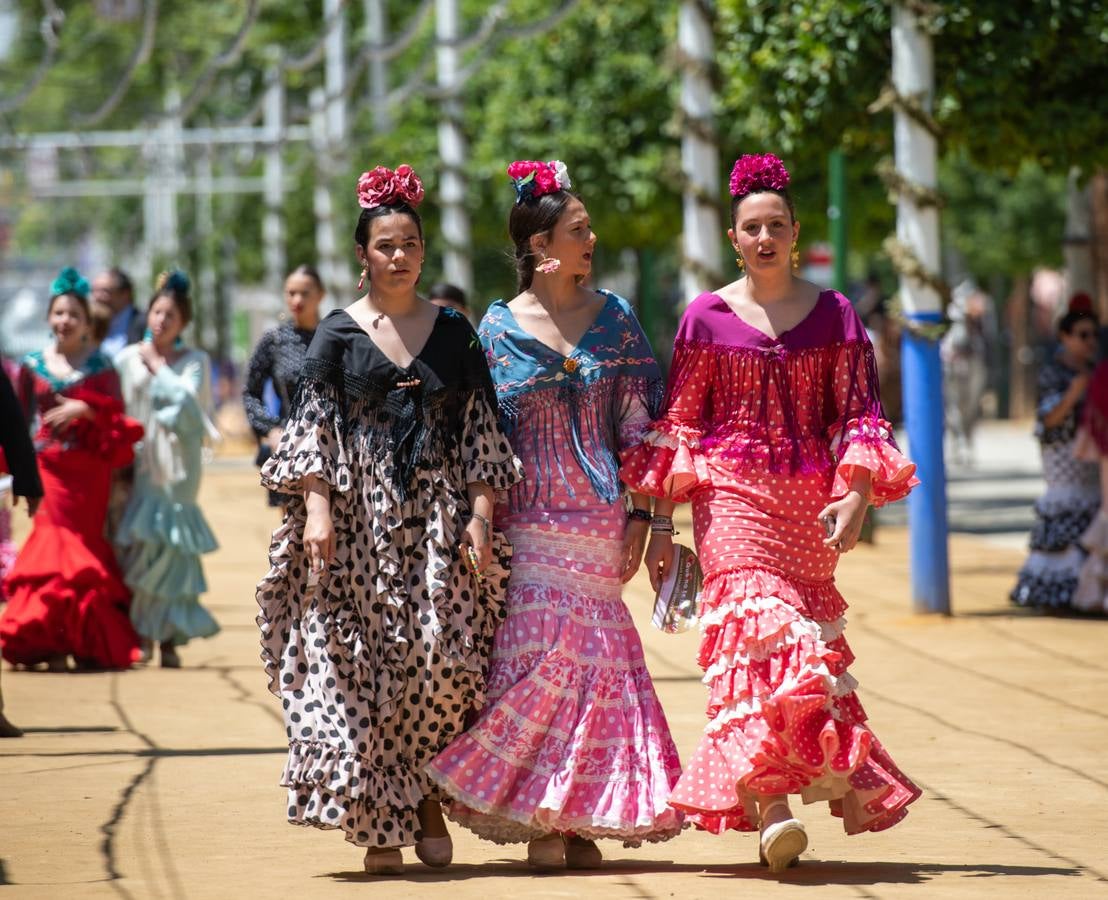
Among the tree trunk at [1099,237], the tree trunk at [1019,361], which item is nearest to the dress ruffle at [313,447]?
the tree trunk at [1099,237]

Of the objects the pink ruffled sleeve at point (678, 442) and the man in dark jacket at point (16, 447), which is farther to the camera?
the man in dark jacket at point (16, 447)

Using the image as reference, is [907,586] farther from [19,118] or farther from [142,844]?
[19,118]

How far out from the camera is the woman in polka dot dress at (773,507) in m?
6.52

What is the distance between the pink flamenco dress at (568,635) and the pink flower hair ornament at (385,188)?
1.47 feet

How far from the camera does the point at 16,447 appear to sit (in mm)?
9094

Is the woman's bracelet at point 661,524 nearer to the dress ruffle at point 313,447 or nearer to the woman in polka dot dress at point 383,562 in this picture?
the woman in polka dot dress at point 383,562

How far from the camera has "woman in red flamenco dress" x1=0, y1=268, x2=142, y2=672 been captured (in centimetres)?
1138

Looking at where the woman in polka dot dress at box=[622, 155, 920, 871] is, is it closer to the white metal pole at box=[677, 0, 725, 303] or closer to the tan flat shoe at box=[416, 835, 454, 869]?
the tan flat shoe at box=[416, 835, 454, 869]

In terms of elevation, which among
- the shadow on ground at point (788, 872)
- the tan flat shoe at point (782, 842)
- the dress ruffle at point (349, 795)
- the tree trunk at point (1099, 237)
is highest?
the tree trunk at point (1099, 237)

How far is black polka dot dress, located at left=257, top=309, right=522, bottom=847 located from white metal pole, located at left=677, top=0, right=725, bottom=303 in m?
11.1

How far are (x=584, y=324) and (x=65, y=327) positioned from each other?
16.7ft

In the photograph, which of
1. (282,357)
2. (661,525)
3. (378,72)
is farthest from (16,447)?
(378,72)

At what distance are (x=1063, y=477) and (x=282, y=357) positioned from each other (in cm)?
490

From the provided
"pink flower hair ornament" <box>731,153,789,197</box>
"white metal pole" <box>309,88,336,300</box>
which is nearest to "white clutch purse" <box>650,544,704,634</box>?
"pink flower hair ornament" <box>731,153,789,197</box>
